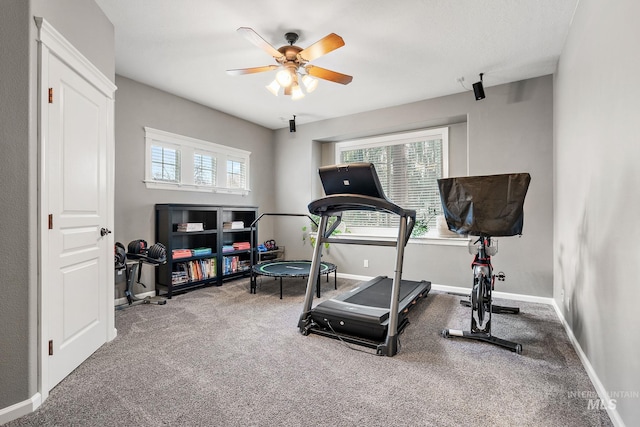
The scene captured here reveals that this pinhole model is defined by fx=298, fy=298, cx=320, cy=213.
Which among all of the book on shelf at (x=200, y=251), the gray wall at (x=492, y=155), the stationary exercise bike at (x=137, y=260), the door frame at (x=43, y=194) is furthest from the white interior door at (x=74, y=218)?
the gray wall at (x=492, y=155)

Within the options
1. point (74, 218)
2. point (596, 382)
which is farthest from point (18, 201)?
point (596, 382)

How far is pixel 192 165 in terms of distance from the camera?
15.2 ft

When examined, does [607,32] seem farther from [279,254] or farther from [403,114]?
[279,254]

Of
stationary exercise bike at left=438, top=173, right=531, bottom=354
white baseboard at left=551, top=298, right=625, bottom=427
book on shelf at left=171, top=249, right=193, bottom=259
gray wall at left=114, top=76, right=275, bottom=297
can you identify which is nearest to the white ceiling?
gray wall at left=114, top=76, right=275, bottom=297

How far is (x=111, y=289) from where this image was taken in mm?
2648

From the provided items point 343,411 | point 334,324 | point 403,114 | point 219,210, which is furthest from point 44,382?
point 403,114

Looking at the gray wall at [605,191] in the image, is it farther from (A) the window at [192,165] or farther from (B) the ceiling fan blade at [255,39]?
(A) the window at [192,165]

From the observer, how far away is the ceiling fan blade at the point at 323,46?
2381 mm

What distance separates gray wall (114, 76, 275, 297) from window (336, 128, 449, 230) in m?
2.47

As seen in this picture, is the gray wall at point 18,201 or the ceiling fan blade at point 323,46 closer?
the gray wall at point 18,201

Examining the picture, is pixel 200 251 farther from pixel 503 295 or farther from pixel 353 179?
pixel 503 295

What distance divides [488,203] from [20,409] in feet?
11.0

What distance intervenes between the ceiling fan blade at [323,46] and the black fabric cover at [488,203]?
152cm

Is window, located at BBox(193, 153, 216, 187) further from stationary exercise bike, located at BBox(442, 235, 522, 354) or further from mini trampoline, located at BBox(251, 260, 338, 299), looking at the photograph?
stationary exercise bike, located at BBox(442, 235, 522, 354)
